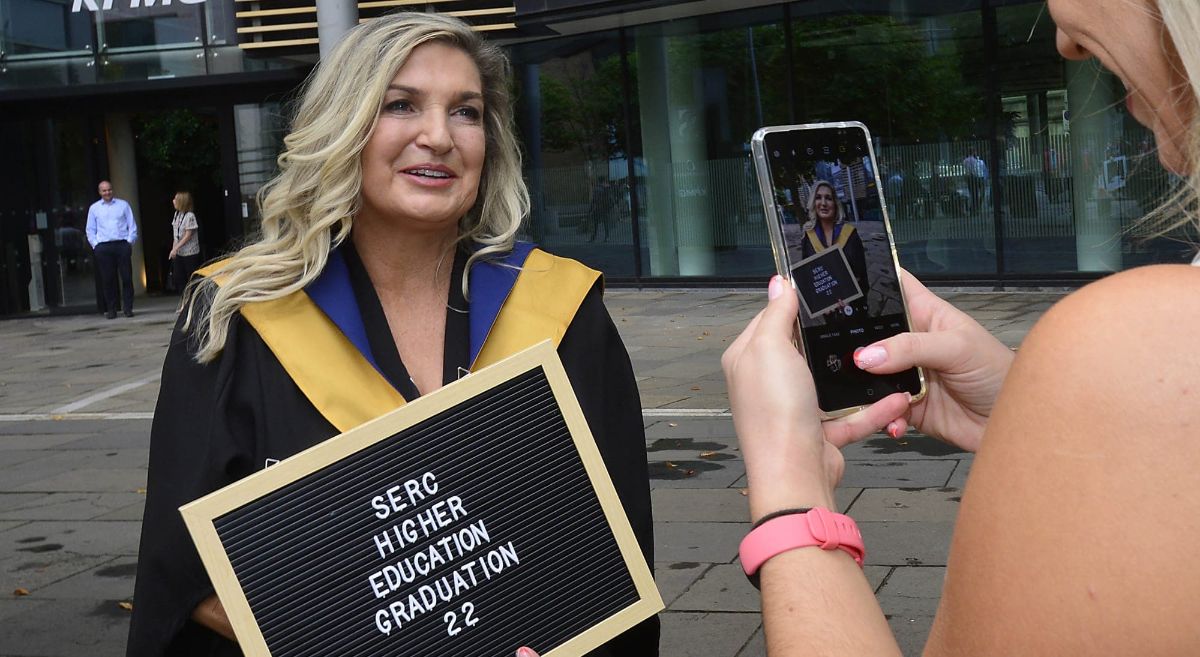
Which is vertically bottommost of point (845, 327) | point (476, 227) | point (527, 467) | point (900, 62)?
point (527, 467)

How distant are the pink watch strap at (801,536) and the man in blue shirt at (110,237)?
58.3ft

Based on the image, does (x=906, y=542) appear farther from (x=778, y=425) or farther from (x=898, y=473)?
(x=778, y=425)

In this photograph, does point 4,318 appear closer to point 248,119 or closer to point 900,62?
point 248,119

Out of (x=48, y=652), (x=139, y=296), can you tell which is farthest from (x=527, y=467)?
(x=139, y=296)

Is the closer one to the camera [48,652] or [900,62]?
[48,652]

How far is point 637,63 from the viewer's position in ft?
53.8

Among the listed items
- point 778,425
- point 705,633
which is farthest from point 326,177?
point 705,633

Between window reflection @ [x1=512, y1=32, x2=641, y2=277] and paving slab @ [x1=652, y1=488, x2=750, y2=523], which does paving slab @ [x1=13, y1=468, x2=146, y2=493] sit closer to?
Answer: paving slab @ [x1=652, y1=488, x2=750, y2=523]

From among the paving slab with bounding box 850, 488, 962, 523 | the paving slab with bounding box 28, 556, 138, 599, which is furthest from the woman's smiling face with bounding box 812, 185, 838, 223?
the paving slab with bounding box 28, 556, 138, 599

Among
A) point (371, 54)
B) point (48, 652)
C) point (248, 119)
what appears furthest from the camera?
point (248, 119)

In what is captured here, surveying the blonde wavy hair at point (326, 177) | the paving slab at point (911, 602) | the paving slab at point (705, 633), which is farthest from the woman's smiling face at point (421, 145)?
the paving slab at point (911, 602)

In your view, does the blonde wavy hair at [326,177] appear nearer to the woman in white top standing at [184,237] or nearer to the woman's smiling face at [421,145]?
the woman's smiling face at [421,145]

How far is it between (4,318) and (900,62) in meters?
13.4

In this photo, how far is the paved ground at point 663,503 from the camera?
15.8ft
